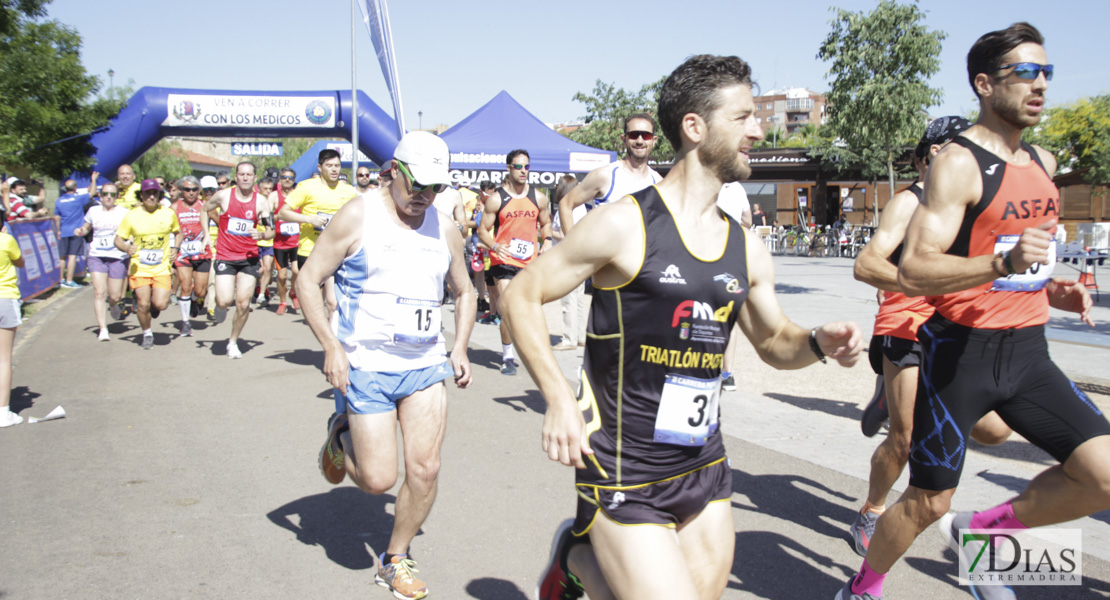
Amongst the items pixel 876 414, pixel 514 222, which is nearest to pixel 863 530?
pixel 876 414

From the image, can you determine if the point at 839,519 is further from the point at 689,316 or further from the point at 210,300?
the point at 210,300

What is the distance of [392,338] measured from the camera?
3.86m

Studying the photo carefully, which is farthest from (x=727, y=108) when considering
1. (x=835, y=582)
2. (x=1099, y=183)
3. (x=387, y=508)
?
(x=1099, y=183)

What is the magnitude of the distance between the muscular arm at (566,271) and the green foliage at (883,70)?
49.6 ft

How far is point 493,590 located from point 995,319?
7.48ft

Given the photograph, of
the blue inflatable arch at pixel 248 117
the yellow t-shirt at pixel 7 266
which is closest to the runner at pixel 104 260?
the yellow t-shirt at pixel 7 266

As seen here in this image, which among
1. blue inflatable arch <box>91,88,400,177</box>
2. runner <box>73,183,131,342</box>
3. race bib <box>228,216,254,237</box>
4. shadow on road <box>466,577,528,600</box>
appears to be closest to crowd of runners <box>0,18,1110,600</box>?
shadow on road <box>466,577,528,600</box>

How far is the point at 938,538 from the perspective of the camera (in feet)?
13.8

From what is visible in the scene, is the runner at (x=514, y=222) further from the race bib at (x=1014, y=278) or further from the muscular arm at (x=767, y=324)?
the muscular arm at (x=767, y=324)

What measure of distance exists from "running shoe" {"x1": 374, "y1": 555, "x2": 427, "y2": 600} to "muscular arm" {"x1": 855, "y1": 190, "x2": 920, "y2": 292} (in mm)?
2206

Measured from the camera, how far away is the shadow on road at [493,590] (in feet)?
11.8

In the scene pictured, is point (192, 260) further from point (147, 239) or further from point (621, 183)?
point (621, 183)

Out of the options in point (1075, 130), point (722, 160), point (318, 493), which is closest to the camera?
point (722, 160)

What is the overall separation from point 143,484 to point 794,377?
5.77 meters
